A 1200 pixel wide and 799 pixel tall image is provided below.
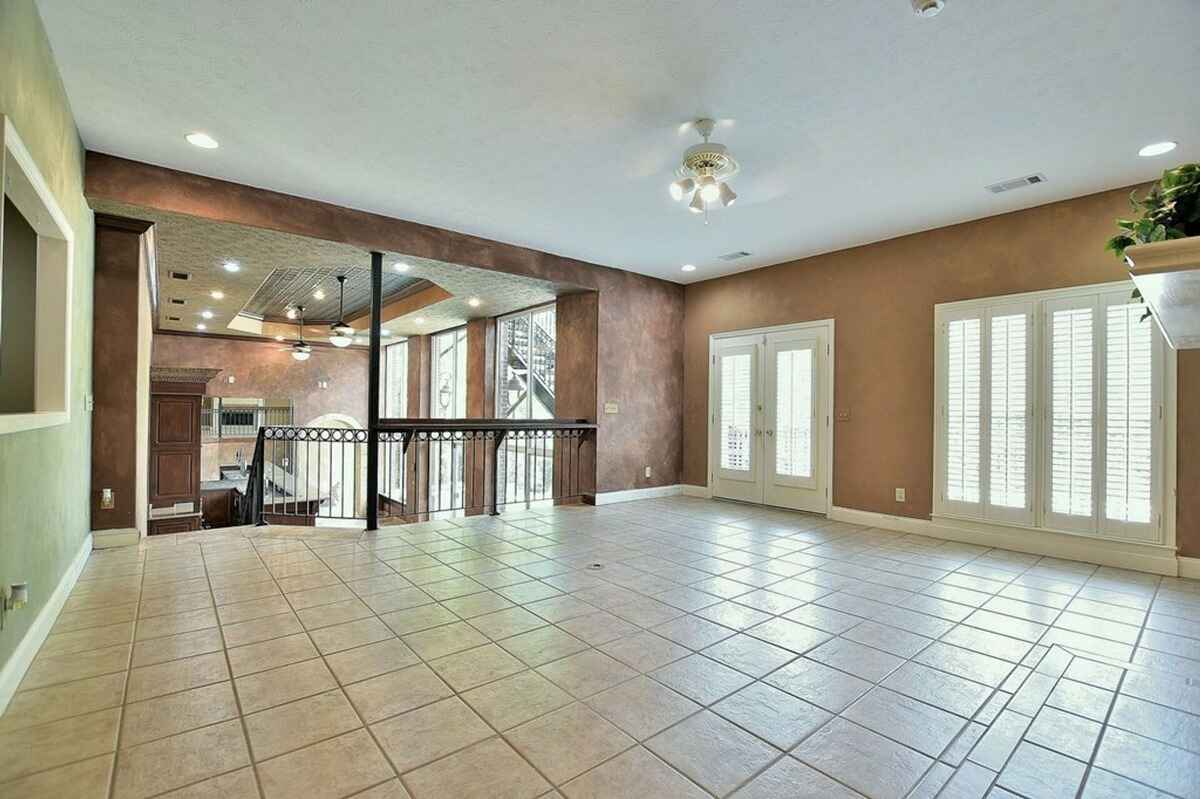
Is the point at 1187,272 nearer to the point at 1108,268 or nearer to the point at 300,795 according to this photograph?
the point at 300,795

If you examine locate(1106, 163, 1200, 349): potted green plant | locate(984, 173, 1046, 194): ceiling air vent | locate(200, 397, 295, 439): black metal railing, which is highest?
locate(984, 173, 1046, 194): ceiling air vent

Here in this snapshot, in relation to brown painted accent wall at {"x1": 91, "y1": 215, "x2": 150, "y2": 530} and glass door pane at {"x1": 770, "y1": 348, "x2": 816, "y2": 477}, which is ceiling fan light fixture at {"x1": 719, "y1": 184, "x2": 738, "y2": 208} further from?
brown painted accent wall at {"x1": 91, "y1": 215, "x2": 150, "y2": 530}

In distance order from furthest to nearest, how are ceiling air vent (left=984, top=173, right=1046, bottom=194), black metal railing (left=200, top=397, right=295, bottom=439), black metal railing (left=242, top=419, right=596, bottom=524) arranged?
black metal railing (left=200, top=397, right=295, bottom=439)
black metal railing (left=242, top=419, right=596, bottom=524)
ceiling air vent (left=984, top=173, right=1046, bottom=194)

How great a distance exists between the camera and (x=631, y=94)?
3.07m

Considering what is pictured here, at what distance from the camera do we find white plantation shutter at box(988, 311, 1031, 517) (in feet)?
15.4

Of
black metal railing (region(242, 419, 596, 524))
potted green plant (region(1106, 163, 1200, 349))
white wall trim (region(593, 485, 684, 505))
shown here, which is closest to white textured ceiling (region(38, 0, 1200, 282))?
potted green plant (region(1106, 163, 1200, 349))

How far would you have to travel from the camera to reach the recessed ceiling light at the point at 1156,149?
3.54 m

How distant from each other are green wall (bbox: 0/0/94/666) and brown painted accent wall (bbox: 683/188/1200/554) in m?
6.13

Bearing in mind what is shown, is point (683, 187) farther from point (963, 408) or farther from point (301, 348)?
point (301, 348)

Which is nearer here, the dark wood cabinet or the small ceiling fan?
the small ceiling fan

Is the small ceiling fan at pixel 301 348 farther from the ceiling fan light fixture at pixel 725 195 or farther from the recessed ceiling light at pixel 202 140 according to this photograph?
the ceiling fan light fixture at pixel 725 195

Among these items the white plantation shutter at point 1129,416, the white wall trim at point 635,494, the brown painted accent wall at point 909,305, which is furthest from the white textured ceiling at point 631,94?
the white wall trim at point 635,494

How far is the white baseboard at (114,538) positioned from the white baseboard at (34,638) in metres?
0.78

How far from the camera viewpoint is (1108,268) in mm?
4285
